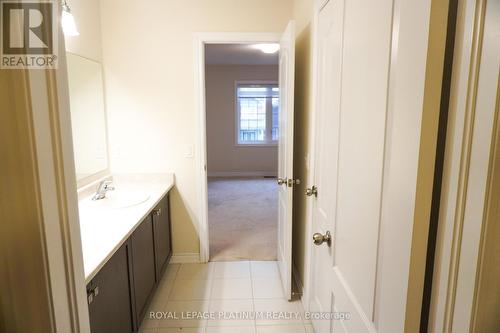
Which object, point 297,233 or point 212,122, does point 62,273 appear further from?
point 212,122

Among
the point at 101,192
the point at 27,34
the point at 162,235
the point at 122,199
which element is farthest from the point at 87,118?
the point at 27,34

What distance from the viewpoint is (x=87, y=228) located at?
1.73 meters

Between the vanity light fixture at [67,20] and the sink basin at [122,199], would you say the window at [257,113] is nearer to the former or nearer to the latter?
the sink basin at [122,199]

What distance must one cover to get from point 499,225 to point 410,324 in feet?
1.00

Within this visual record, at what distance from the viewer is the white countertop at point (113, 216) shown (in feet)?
4.62

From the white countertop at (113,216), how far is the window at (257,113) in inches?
174

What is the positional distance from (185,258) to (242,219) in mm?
1410

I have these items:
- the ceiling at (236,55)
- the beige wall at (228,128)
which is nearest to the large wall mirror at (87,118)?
the ceiling at (236,55)

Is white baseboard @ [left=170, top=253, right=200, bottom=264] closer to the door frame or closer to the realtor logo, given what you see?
the door frame

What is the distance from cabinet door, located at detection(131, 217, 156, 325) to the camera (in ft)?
6.19

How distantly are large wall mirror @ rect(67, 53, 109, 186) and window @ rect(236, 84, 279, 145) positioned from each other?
452cm

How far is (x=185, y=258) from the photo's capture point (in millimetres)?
3031

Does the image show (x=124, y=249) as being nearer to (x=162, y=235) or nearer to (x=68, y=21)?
(x=162, y=235)

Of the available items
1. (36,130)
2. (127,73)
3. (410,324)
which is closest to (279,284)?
(410,324)
